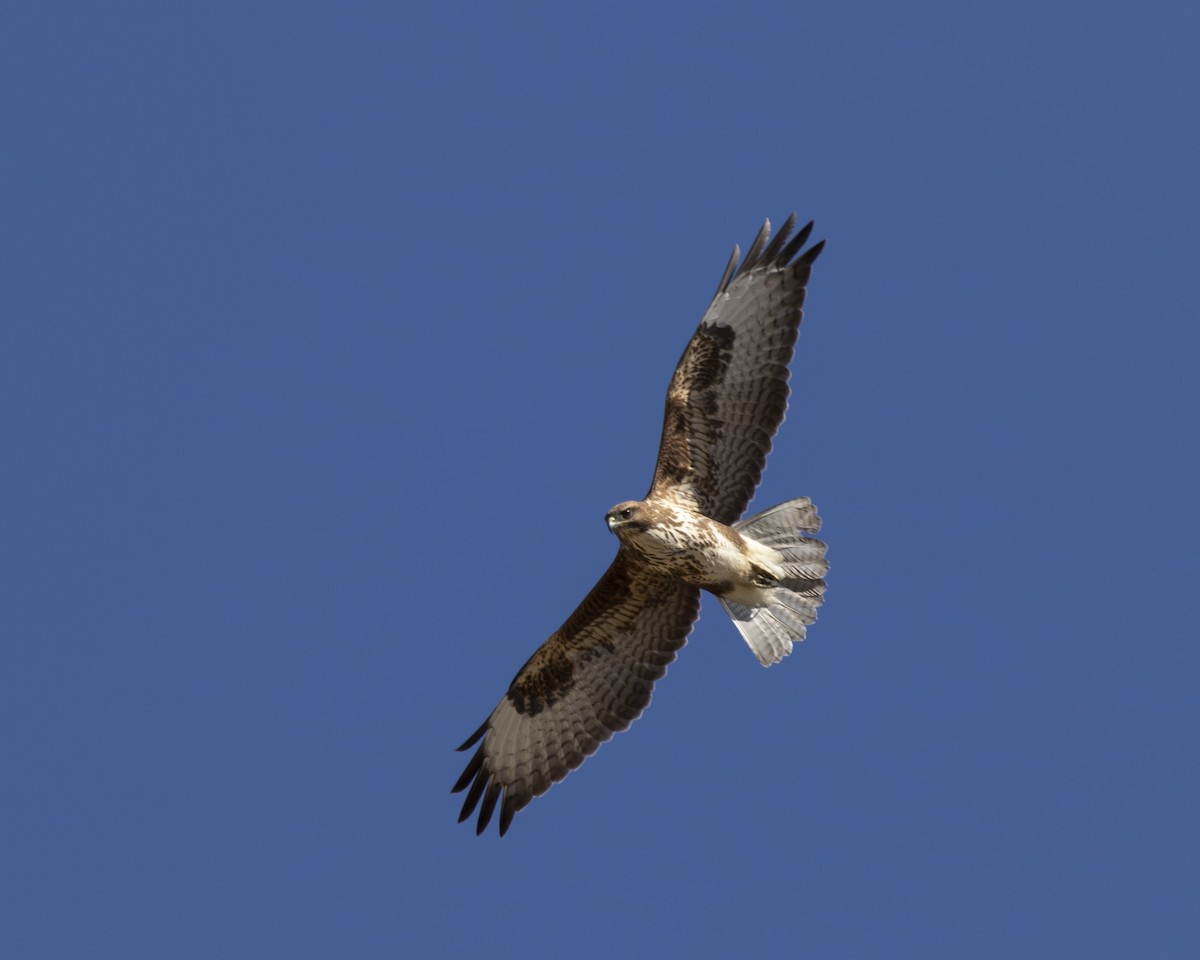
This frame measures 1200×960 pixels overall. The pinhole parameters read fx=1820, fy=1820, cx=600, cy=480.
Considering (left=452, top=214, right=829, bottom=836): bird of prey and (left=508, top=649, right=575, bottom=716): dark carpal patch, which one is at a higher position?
(left=452, top=214, right=829, bottom=836): bird of prey

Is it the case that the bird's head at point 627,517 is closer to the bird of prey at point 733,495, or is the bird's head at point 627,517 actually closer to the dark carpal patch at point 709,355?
the bird of prey at point 733,495

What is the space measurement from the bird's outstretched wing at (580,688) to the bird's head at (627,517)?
0.67 m

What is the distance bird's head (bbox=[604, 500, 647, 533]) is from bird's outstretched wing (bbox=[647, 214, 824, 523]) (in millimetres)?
427

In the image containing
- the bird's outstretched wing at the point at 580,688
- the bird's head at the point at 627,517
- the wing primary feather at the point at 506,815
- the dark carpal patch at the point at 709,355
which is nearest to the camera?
the bird's head at the point at 627,517

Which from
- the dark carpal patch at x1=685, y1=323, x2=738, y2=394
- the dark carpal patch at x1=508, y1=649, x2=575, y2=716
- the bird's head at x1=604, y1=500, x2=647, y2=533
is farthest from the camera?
the dark carpal patch at x1=508, y1=649, x2=575, y2=716

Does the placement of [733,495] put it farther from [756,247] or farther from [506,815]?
[506,815]

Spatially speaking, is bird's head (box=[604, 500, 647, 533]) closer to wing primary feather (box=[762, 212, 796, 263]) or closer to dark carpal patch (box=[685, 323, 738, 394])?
dark carpal patch (box=[685, 323, 738, 394])

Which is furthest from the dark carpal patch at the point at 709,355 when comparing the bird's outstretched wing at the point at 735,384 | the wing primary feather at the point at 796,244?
the wing primary feather at the point at 796,244

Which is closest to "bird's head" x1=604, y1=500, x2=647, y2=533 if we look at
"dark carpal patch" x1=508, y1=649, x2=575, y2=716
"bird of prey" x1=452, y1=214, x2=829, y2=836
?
"bird of prey" x1=452, y1=214, x2=829, y2=836

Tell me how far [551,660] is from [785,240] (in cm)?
351

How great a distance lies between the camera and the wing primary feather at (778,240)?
12.8 m

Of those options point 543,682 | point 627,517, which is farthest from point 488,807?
point 627,517

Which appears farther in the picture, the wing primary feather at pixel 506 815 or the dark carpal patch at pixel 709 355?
the wing primary feather at pixel 506 815

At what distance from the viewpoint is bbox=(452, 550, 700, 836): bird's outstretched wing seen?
13125 mm
